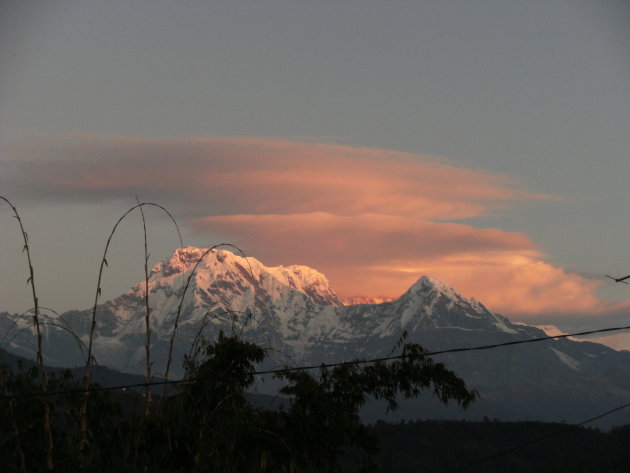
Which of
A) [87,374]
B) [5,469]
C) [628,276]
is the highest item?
[628,276]

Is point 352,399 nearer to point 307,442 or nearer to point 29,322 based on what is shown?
point 307,442

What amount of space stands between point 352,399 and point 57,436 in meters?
9.67

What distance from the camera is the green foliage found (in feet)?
63.1

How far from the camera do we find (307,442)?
94.2 feet

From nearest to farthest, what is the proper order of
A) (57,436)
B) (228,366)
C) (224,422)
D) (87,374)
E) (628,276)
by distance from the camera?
(87,374), (628,276), (224,422), (57,436), (228,366)

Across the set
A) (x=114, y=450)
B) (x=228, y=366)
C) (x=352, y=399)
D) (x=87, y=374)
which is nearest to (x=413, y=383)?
(x=352, y=399)

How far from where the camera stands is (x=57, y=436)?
27328mm

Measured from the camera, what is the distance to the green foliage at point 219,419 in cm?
1923

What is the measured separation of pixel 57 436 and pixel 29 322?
11804 mm

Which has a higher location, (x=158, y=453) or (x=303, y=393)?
(x=303, y=393)

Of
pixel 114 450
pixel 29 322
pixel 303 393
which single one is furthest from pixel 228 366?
pixel 29 322

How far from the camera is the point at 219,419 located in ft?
66.6

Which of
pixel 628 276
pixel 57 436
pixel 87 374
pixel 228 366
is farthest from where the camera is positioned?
pixel 228 366

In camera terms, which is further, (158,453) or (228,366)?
(228,366)
